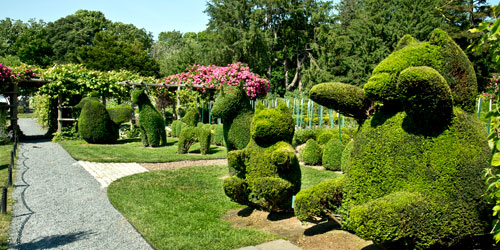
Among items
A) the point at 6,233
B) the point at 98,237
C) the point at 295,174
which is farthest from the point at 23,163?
the point at 295,174

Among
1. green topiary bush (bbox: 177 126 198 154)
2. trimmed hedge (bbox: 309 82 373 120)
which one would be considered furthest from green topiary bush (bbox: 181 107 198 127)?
trimmed hedge (bbox: 309 82 373 120)

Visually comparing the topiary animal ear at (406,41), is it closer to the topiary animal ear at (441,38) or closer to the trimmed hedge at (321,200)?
the topiary animal ear at (441,38)

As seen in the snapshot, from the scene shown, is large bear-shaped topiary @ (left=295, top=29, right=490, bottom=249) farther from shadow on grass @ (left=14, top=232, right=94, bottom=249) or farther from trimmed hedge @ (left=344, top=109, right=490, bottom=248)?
shadow on grass @ (left=14, top=232, right=94, bottom=249)

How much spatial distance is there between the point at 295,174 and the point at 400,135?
212 centimetres

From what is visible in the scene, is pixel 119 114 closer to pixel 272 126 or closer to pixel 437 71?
pixel 272 126

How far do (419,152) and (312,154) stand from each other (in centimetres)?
727

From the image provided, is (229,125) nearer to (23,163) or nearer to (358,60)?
(23,163)

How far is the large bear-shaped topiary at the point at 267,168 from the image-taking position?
4938mm

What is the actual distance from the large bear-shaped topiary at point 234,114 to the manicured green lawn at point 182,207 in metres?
1.17

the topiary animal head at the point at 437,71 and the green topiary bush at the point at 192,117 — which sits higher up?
the topiary animal head at the point at 437,71

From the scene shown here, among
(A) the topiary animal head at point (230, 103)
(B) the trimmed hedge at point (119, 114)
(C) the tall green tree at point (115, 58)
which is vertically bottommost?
(B) the trimmed hedge at point (119, 114)

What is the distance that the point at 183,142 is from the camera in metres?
12.8

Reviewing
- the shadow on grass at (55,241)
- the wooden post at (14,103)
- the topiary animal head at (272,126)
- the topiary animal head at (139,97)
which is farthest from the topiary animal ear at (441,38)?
the wooden post at (14,103)

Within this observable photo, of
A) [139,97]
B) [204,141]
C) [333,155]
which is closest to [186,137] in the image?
[204,141]
